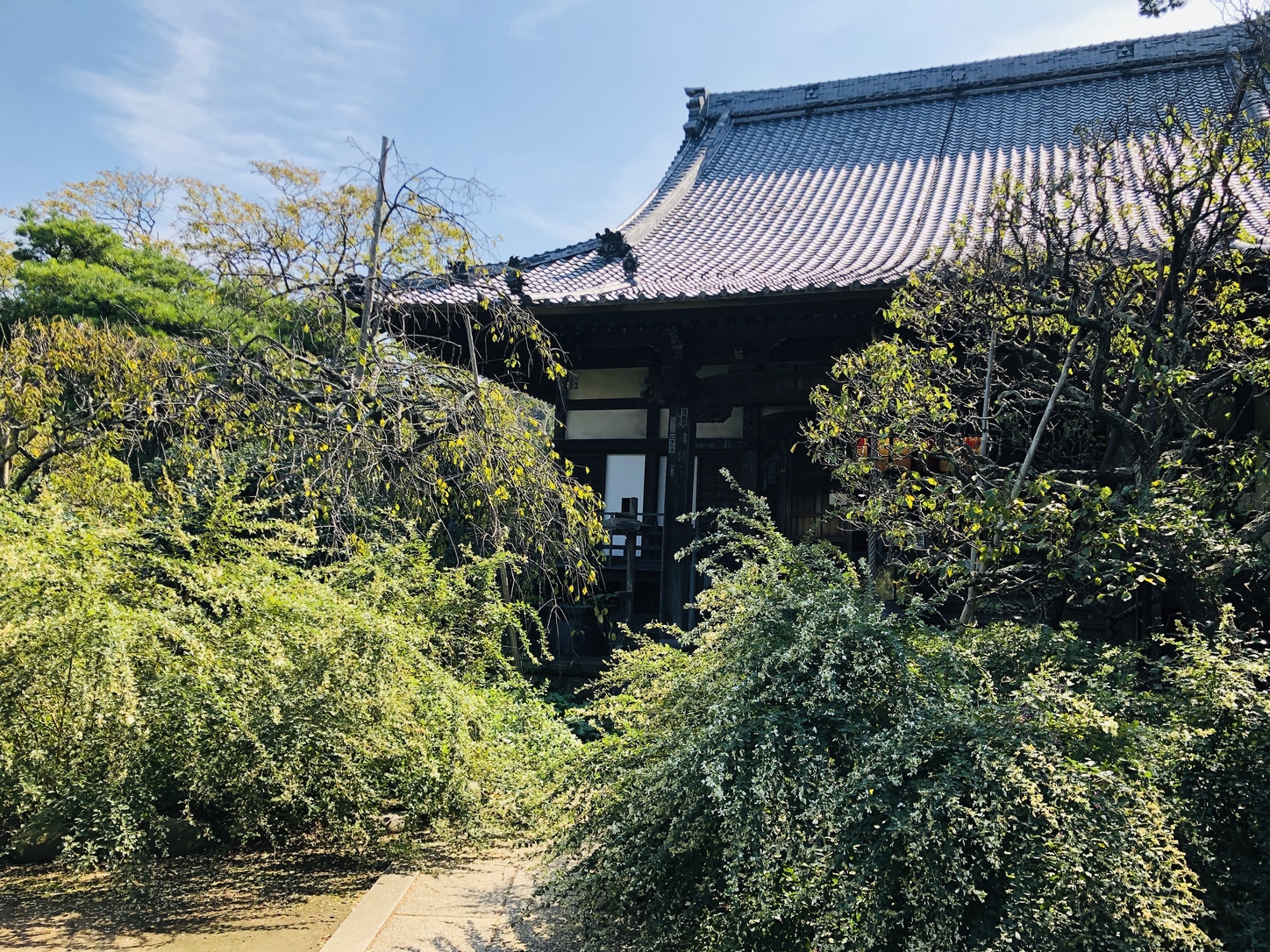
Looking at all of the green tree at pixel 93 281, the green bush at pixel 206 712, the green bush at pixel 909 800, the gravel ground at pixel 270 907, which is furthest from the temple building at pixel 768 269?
the green tree at pixel 93 281

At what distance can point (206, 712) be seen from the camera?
13.1 feet

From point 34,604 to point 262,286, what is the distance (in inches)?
108

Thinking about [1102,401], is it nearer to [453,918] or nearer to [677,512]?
[453,918]

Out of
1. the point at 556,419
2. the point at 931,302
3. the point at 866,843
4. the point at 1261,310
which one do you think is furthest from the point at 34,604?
the point at 1261,310

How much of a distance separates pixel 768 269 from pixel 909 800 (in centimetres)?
634

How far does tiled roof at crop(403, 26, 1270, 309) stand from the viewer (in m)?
8.16

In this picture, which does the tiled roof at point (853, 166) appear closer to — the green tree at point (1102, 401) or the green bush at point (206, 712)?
the green tree at point (1102, 401)

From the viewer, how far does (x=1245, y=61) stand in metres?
4.00

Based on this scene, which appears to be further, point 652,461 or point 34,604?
point 652,461

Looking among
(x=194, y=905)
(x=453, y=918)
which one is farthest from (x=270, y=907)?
(x=453, y=918)

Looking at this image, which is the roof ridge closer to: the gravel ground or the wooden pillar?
the wooden pillar

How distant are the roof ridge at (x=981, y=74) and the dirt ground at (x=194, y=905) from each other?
1274cm

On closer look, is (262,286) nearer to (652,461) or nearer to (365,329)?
(365,329)

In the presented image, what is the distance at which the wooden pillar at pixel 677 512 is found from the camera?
7734 mm
